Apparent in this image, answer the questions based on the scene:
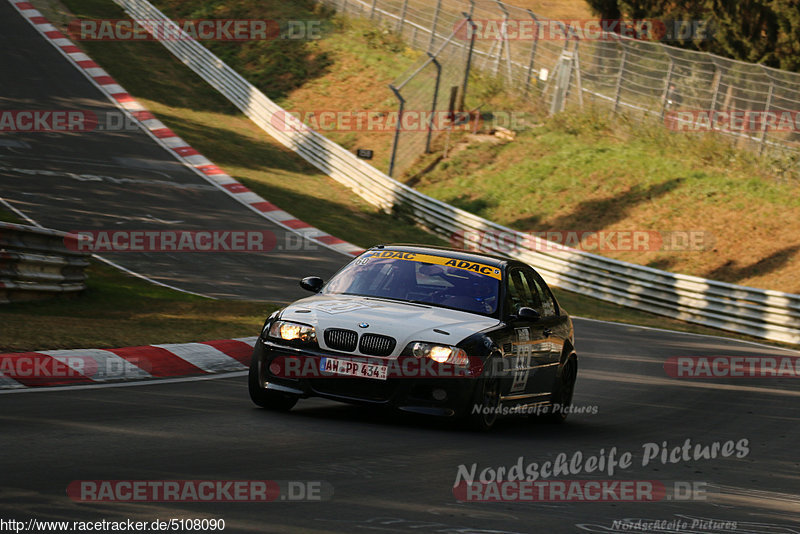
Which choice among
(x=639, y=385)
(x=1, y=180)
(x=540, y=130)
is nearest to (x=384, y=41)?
(x=540, y=130)

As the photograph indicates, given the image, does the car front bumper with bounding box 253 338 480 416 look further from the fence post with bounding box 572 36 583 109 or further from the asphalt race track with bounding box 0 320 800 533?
the fence post with bounding box 572 36 583 109

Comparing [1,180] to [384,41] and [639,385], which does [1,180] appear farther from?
[384,41]

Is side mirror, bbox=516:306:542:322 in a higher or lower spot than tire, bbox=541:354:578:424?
higher

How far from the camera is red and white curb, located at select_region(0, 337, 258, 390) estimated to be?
8.77 m

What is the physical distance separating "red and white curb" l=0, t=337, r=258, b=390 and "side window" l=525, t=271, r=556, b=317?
3.08 metres

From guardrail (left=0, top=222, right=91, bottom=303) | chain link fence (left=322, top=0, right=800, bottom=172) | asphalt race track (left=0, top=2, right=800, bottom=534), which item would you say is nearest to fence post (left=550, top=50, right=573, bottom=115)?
chain link fence (left=322, top=0, right=800, bottom=172)

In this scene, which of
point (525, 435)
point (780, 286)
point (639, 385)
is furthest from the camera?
point (780, 286)

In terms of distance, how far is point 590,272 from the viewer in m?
25.6

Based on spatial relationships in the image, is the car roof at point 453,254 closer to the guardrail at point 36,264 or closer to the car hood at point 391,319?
the car hood at point 391,319

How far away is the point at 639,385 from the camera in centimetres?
1272

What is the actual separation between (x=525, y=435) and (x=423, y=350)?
1441 mm

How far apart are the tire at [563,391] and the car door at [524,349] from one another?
18 centimetres

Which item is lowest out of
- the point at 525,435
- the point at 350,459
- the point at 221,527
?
the point at 525,435

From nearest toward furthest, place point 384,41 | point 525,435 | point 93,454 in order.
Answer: point 93,454
point 525,435
point 384,41
